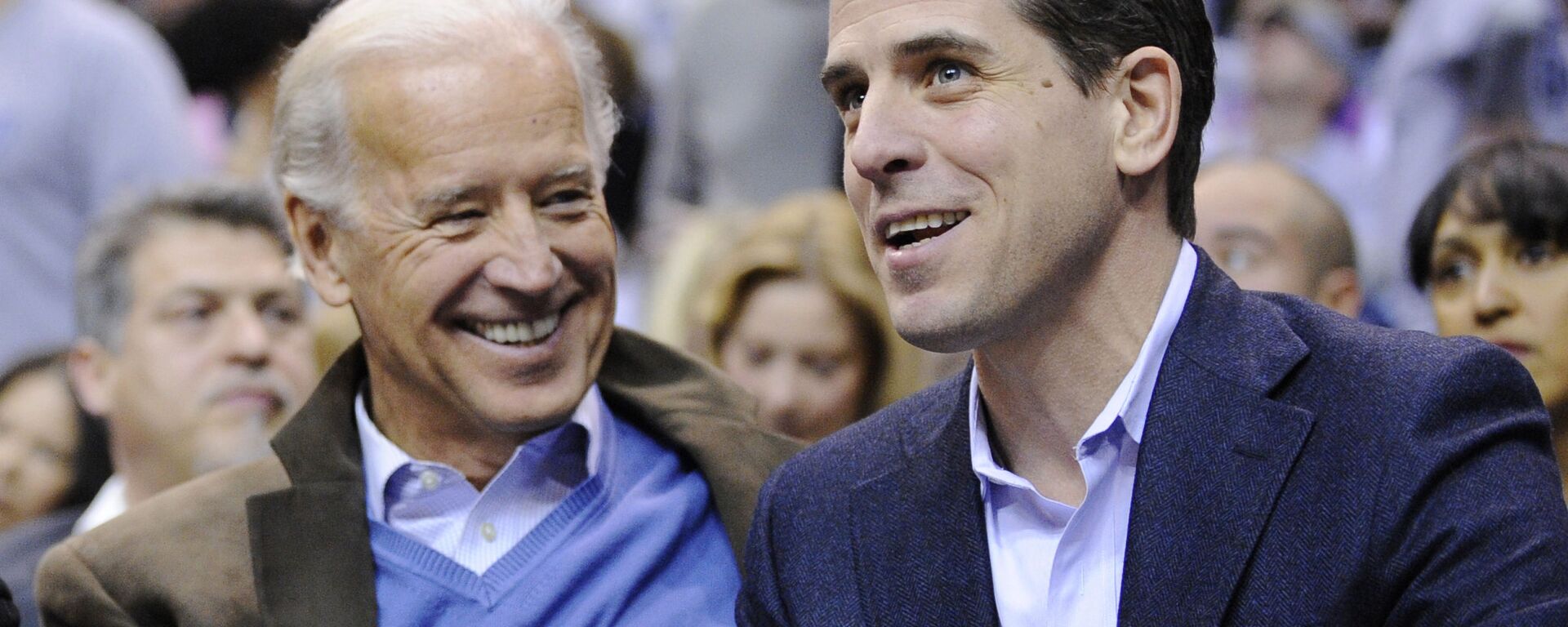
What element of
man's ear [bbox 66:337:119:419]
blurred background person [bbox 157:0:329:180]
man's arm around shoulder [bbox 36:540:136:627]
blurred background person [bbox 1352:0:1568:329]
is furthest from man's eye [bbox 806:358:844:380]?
blurred background person [bbox 157:0:329:180]

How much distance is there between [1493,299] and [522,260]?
6.04 feet

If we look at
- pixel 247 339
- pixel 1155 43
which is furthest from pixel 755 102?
pixel 1155 43

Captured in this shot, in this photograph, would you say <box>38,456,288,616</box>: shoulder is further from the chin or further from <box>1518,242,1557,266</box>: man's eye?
<box>1518,242,1557,266</box>: man's eye

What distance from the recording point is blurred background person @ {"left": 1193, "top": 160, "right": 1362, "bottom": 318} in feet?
14.7

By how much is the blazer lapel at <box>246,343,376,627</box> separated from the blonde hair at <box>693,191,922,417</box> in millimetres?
1859

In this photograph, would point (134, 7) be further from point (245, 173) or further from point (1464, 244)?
point (1464, 244)

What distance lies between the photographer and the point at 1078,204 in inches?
103

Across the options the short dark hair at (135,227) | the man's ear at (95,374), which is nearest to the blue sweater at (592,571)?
the short dark hair at (135,227)

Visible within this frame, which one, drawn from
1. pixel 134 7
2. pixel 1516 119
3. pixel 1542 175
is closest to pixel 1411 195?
pixel 1516 119

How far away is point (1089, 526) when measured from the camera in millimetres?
2596

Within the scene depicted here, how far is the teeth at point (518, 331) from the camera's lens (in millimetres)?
3217

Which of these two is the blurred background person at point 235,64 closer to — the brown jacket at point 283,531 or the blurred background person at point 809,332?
the blurred background person at point 809,332

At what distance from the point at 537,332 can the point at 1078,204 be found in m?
1.06

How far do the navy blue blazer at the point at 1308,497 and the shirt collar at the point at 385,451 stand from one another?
720mm
